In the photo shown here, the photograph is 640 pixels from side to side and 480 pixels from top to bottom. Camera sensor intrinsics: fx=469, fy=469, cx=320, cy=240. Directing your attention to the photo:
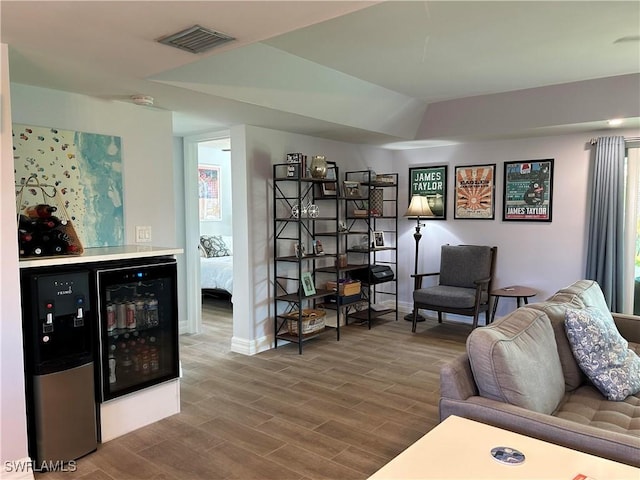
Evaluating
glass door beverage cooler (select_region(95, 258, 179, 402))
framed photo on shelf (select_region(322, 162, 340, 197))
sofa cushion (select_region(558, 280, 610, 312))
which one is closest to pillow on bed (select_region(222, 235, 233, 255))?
framed photo on shelf (select_region(322, 162, 340, 197))

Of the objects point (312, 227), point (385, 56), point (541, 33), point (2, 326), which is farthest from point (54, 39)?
point (312, 227)

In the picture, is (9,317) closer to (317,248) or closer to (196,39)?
(196,39)

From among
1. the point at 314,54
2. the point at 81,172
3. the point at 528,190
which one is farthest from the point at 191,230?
the point at 528,190

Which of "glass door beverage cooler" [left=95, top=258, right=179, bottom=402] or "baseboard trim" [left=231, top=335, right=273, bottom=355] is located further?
"baseboard trim" [left=231, top=335, right=273, bottom=355]

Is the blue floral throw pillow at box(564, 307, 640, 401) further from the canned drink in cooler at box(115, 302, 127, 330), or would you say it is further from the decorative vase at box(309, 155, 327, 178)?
the decorative vase at box(309, 155, 327, 178)

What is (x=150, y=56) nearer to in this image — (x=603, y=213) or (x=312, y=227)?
(x=312, y=227)

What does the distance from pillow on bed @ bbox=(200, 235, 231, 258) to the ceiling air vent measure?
5.22 meters

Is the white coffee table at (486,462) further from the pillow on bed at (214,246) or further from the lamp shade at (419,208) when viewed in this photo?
the pillow on bed at (214,246)

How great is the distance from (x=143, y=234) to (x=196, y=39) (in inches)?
74.5

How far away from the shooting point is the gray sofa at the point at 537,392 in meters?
1.63

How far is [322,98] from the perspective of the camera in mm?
4012

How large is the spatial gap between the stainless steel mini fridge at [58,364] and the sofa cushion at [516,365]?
2.08 m

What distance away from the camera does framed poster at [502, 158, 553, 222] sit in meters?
5.09

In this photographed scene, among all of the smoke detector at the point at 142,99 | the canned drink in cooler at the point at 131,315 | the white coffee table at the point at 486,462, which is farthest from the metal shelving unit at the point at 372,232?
the white coffee table at the point at 486,462
